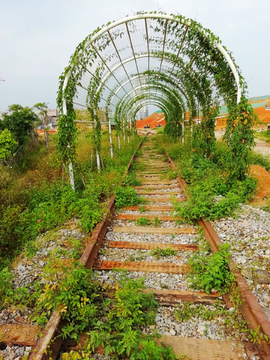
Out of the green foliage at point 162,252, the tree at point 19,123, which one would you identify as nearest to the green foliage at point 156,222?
the green foliage at point 162,252

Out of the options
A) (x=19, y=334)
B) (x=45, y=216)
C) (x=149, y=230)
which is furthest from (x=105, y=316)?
(x=45, y=216)

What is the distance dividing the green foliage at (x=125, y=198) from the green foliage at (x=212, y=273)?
8.93 feet

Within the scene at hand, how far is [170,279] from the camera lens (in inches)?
132

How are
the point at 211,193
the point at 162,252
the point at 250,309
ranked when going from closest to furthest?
the point at 250,309
the point at 162,252
the point at 211,193

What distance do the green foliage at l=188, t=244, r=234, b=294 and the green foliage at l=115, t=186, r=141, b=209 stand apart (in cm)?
272

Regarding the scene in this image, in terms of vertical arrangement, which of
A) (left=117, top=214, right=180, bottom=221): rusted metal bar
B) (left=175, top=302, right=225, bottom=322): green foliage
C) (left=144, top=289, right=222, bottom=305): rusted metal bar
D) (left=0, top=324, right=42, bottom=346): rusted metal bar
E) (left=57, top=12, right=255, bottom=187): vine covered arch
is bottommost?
(left=175, top=302, right=225, bottom=322): green foliage

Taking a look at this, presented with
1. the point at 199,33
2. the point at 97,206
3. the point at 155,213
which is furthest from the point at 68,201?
the point at 199,33

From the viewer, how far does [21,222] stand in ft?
16.4

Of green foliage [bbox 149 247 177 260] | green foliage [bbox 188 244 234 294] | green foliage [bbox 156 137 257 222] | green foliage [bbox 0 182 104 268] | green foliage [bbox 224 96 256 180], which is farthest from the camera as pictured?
green foliage [bbox 224 96 256 180]

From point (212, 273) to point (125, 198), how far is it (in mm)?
3381

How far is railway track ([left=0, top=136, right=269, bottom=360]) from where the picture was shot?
235 cm

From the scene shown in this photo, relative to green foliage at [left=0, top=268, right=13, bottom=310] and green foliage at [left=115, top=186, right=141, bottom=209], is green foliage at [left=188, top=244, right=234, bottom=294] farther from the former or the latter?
green foliage at [left=115, top=186, right=141, bottom=209]

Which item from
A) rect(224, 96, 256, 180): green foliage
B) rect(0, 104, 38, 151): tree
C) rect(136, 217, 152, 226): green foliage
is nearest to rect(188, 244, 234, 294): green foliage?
rect(136, 217, 152, 226): green foliage

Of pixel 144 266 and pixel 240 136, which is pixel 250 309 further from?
pixel 240 136
